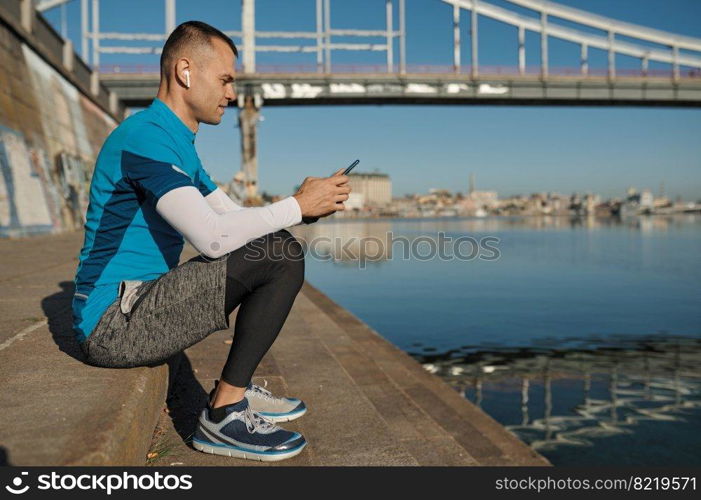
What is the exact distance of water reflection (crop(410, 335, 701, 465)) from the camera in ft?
15.4

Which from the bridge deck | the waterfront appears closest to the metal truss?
the bridge deck

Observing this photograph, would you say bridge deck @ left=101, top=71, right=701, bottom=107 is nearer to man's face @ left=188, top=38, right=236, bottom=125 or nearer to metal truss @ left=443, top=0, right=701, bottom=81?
metal truss @ left=443, top=0, right=701, bottom=81

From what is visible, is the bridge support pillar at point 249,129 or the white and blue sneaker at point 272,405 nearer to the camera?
the white and blue sneaker at point 272,405

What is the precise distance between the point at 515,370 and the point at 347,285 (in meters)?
9.67

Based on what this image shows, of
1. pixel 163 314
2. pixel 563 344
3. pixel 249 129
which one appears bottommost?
pixel 563 344

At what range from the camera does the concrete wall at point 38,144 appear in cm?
1026

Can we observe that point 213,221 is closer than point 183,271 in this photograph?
Yes

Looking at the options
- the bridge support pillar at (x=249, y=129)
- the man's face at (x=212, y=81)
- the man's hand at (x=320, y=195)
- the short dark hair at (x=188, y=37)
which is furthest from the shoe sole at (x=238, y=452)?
the bridge support pillar at (x=249, y=129)

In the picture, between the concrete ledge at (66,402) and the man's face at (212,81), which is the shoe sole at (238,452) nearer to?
the concrete ledge at (66,402)

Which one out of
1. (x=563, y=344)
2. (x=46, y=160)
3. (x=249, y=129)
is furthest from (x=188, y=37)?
(x=249, y=129)

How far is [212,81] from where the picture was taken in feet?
6.79

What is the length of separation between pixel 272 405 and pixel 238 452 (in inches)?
18.1

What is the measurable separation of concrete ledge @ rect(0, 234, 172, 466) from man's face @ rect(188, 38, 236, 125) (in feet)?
2.94

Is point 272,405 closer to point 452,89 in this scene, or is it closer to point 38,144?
point 38,144
